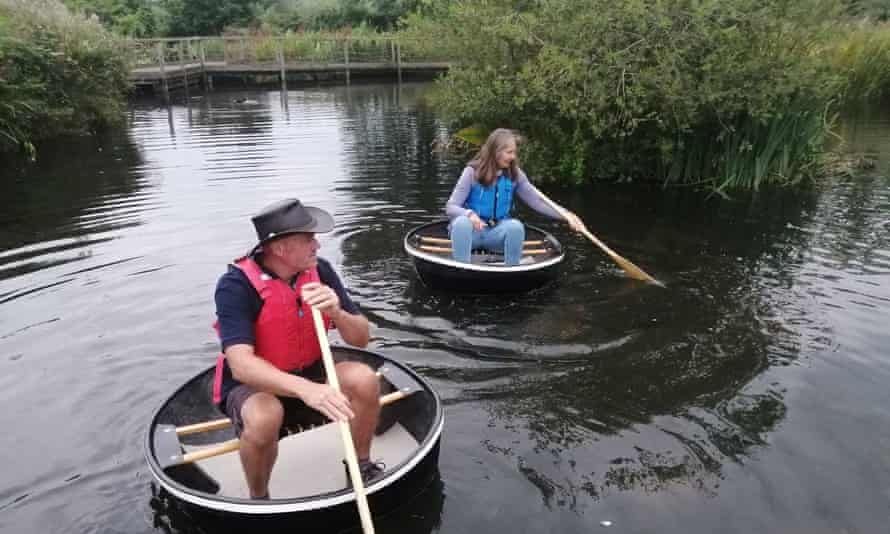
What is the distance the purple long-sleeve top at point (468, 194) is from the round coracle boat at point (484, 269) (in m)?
0.40

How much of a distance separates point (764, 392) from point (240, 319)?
3565 millimetres

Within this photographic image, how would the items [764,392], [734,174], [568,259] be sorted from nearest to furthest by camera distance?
1. [764,392]
2. [568,259]
3. [734,174]

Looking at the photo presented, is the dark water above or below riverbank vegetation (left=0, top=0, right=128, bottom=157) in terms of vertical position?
below

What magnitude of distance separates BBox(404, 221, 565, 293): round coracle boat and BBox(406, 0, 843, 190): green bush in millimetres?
4071

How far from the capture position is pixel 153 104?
24.7m

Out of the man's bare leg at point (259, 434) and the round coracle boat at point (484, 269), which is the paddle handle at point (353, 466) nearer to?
the man's bare leg at point (259, 434)

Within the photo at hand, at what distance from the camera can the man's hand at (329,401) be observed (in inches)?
120

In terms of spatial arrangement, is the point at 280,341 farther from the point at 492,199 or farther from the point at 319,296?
the point at 492,199

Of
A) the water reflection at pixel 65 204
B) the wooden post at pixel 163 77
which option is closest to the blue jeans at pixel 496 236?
the water reflection at pixel 65 204

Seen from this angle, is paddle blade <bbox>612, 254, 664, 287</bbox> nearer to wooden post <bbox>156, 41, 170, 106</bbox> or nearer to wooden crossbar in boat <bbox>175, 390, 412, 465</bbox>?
wooden crossbar in boat <bbox>175, 390, 412, 465</bbox>

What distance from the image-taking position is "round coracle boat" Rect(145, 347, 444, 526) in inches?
124

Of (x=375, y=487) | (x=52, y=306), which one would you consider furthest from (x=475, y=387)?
(x=52, y=306)

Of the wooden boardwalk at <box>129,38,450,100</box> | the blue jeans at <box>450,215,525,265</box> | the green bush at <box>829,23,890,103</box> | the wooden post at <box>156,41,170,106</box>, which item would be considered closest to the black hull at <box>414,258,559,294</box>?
the blue jeans at <box>450,215,525,265</box>

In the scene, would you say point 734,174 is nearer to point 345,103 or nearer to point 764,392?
point 764,392
